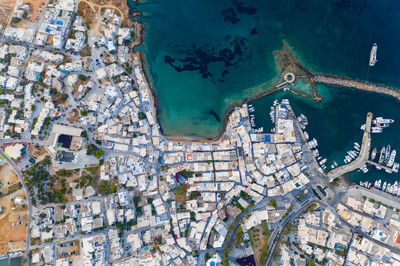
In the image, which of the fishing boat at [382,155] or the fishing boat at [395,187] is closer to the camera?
the fishing boat at [395,187]

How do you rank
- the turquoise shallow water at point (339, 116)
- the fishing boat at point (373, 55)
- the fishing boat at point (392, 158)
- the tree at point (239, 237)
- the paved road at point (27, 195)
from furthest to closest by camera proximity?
the fishing boat at point (373, 55) → the turquoise shallow water at point (339, 116) → the fishing boat at point (392, 158) → the tree at point (239, 237) → the paved road at point (27, 195)

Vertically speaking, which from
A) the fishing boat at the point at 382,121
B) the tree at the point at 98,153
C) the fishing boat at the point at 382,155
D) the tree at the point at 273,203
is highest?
the fishing boat at the point at 382,121

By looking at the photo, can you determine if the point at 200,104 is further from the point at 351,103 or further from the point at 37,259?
the point at 37,259

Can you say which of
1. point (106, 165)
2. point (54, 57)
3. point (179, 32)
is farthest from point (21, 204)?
point (179, 32)

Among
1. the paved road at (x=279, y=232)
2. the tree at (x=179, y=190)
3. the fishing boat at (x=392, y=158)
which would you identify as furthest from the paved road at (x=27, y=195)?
the fishing boat at (x=392, y=158)

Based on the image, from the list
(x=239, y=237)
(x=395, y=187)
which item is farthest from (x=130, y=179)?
(x=395, y=187)

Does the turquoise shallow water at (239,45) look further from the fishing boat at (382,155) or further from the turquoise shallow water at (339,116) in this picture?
the fishing boat at (382,155)
